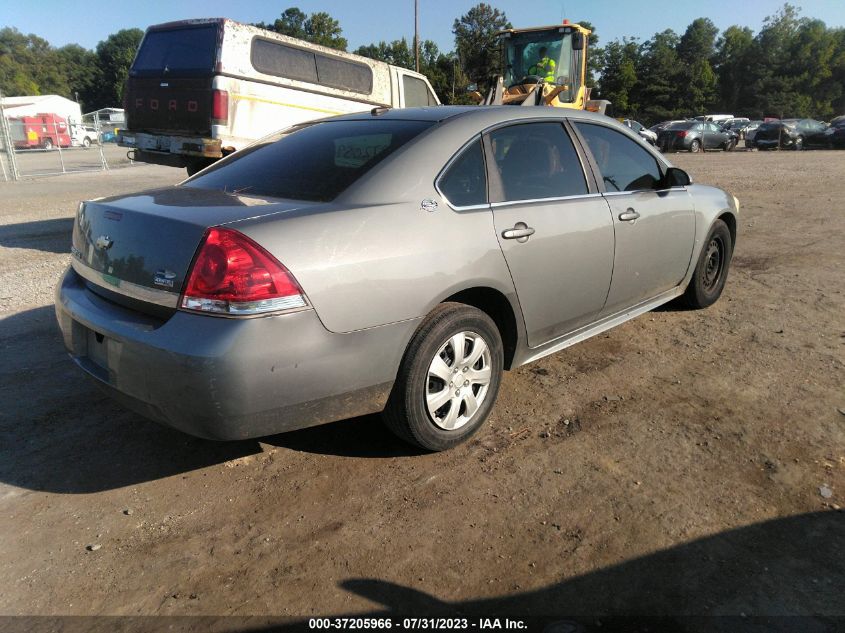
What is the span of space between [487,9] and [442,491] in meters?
84.2

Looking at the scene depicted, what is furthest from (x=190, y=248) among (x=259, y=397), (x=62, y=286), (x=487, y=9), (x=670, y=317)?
(x=487, y=9)

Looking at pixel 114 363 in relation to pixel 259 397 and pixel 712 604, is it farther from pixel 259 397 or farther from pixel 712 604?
pixel 712 604

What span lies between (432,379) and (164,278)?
1.25 m

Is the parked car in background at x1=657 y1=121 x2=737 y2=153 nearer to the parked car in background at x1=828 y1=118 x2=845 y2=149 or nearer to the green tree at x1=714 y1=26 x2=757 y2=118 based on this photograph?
the parked car in background at x1=828 y1=118 x2=845 y2=149

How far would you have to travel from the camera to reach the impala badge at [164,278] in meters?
2.45

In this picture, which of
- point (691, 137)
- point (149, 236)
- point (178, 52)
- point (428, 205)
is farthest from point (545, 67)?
point (691, 137)

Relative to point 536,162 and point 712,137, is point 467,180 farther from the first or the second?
point 712,137

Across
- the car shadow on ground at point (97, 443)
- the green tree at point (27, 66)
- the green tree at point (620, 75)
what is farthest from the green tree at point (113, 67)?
the car shadow on ground at point (97, 443)

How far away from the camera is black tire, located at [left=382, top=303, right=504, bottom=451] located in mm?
2816

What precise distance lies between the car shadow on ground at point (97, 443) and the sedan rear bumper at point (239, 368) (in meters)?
0.49

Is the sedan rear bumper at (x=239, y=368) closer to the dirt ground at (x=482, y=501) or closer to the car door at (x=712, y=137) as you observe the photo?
the dirt ground at (x=482, y=501)

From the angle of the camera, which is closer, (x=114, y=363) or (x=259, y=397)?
(x=259, y=397)

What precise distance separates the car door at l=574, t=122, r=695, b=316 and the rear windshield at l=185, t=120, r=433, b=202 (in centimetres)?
133

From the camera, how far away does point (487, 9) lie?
77375 mm
